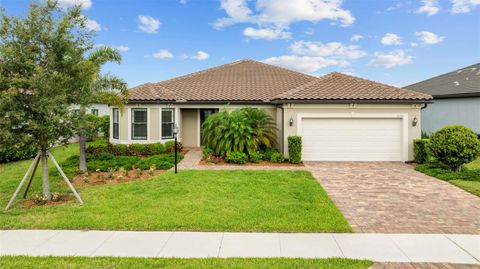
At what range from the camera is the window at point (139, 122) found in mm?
16688

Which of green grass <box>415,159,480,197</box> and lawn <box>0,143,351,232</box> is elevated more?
green grass <box>415,159,480,197</box>

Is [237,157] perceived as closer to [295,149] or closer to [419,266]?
[295,149]

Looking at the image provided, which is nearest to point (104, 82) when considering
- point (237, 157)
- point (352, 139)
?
point (237, 157)

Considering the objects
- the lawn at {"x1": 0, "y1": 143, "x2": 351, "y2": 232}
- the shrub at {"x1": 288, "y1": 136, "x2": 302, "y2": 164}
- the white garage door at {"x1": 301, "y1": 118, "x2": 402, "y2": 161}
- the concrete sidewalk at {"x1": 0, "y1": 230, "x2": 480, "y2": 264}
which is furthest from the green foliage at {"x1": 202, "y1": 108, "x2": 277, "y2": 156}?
the concrete sidewalk at {"x1": 0, "y1": 230, "x2": 480, "y2": 264}

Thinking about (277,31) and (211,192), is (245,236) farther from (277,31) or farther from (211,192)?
(277,31)

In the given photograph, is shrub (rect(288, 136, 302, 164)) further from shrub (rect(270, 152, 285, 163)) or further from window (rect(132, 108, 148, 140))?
window (rect(132, 108, 148, 140))

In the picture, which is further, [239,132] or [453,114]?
[453,114]

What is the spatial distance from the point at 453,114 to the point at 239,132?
1499 centimetres

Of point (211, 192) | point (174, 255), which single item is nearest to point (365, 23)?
point (211, 192)

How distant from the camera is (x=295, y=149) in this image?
1364cm

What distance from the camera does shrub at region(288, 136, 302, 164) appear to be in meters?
13.6

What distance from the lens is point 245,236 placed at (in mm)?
5758

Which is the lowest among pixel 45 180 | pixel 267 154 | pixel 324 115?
pixel 45 180

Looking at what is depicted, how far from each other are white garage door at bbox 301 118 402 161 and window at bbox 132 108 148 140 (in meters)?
8.32
